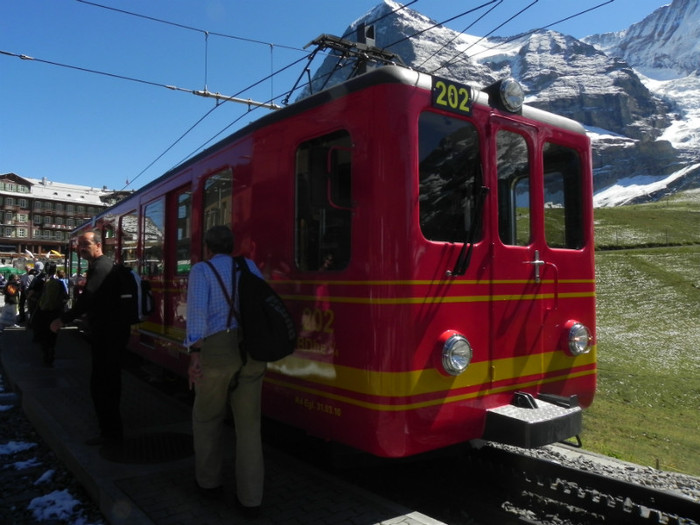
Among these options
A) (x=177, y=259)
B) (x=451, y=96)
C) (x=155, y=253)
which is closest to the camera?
(x=451, y=96)

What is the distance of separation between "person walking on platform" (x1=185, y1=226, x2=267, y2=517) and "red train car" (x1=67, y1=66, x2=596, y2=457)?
0.56m

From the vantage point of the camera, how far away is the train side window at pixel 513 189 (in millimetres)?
4188

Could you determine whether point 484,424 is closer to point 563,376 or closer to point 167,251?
point 563,376

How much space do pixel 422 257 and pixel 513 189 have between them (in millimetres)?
1241

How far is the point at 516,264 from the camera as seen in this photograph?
13.5ft

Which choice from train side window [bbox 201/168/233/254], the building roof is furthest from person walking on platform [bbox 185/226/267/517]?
the building roof

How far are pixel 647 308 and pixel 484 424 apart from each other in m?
20.9

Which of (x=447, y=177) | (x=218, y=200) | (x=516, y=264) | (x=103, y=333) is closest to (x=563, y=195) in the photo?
(x=516, y=264)

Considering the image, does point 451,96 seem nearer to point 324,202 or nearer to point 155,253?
point 324,202

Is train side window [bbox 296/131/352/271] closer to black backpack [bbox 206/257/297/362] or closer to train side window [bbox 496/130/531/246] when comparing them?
black backpack [bbox 206/257/297/362]

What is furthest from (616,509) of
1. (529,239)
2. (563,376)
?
(529,239)

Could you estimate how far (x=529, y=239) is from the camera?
4328 mm

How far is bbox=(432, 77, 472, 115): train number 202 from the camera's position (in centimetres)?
372

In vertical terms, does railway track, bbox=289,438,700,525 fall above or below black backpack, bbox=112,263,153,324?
below
